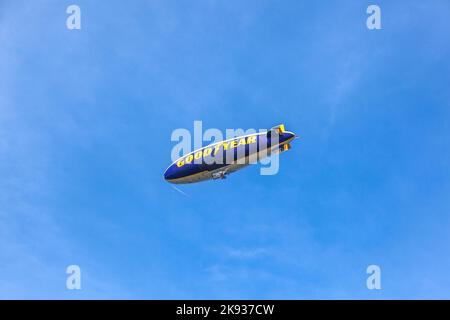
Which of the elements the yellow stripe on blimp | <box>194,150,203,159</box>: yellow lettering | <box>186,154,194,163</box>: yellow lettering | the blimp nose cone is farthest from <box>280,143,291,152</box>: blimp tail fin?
the blimp nose cone

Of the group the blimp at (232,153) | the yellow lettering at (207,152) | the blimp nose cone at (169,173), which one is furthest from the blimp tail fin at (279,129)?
the blimp nose cone at (169,173)

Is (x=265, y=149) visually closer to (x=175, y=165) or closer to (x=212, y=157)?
(x=212, y=157)

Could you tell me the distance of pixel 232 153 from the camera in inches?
4646

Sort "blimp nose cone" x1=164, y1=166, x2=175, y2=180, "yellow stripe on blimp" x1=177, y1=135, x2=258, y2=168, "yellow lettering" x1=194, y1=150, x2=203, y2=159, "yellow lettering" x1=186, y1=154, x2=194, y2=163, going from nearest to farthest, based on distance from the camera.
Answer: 1. "yellow stripe on blimp" x1=177, y1=135, x2=258, y2=168
2. "yellow lettering" x1=194, y1=150, x2=203, y2=159
3. "yellow lettering" x1=186, y1=154, x2=194, y2=163
4. "blimp nose cone" x1=164, y1=166, x2=175, y2=180

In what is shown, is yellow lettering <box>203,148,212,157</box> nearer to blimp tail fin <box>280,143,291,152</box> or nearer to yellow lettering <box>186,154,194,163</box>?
yellow lettering <box>186,154,194,163</box>

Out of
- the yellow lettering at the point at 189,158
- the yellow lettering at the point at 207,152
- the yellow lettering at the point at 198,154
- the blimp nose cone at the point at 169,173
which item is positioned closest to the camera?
the yellow lettering at the point at 207,152

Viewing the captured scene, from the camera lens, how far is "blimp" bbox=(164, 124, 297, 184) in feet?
384

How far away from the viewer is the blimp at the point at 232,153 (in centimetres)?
11706

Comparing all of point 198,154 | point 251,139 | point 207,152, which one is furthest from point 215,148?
point 251,139

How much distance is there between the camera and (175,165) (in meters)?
129

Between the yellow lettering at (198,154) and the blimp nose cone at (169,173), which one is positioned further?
the blimp nose cone at (169,173)

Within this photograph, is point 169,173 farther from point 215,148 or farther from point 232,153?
point 232,153

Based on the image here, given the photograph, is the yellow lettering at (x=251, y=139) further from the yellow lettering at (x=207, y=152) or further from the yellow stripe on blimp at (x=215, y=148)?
the yellow lettering at (x=207, y=152)
